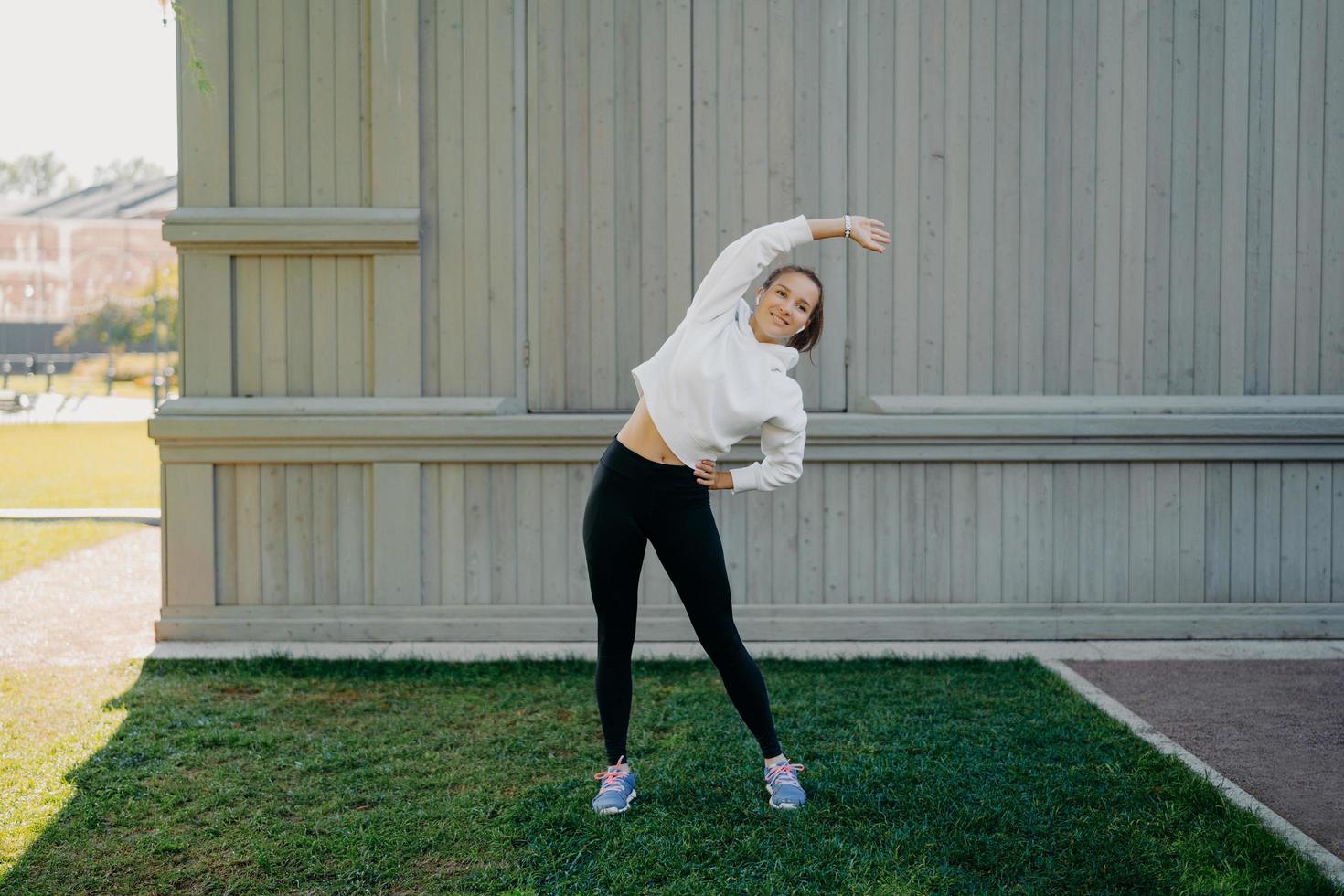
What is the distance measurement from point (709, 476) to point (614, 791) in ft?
3.19

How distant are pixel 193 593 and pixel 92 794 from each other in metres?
2.31

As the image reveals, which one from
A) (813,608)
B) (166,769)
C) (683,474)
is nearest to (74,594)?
(166,769)

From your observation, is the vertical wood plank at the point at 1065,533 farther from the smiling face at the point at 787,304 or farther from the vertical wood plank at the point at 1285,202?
the smiling face at the point at 787,304

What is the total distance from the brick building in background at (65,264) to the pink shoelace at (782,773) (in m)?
51.5

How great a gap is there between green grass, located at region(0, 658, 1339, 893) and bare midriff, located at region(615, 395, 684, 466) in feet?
3.40

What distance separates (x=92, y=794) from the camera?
382 centimetres

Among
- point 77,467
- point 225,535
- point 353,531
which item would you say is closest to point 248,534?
point 225,535

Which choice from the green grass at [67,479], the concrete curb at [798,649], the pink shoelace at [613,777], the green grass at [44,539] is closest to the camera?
the pink shoelace at [613,777]

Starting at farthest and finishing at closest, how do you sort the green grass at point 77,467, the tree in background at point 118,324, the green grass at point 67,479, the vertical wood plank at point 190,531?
the tree in background at point 118,324, the green grass at point 77,467, the green grass at point 67,479, the vertical wood plank at point 190,531

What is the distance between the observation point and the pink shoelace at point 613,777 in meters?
3.65

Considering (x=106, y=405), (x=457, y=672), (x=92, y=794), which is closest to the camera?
(x=92, y=794)

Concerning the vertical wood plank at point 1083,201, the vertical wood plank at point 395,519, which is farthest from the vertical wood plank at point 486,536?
the vertical wood plank at point 1083,201

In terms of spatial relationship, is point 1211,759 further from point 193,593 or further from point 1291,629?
point 193,593

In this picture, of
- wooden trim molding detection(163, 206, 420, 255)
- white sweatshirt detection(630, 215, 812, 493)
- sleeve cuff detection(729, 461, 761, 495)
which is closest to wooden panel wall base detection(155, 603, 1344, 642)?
wooden trim molding detection(163, 206, 420, 255)
